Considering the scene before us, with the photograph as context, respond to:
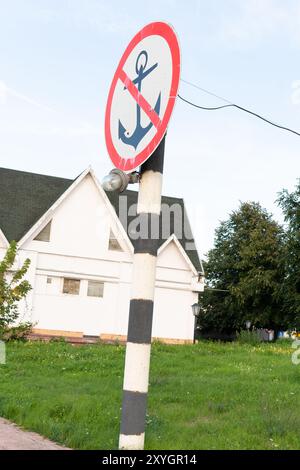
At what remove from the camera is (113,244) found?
30.7 meters

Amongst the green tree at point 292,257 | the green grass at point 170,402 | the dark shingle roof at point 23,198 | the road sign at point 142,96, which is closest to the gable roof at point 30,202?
the dark shingle roof at point 23,198

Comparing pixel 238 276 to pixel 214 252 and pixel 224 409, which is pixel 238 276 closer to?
pixel 214 252

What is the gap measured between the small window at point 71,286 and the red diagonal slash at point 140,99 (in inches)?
969

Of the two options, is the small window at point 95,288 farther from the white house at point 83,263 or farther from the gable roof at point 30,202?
the gable roof at point 30,202

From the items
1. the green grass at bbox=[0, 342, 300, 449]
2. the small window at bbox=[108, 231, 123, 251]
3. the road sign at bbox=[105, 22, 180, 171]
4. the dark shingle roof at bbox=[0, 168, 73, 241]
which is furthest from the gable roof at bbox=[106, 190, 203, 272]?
the road sign at bbox=[105, 22, 180, 171]

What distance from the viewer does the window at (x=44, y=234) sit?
2917cm

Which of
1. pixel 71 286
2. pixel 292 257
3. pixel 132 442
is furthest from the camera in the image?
pixel 292 257

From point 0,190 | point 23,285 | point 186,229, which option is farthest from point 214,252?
point 23,285

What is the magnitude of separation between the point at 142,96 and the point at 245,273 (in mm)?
47708

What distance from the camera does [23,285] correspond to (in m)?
15.0

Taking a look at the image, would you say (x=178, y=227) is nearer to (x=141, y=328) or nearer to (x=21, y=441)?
(x=21, y=441)

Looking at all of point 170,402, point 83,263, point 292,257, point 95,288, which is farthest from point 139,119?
point 292,257

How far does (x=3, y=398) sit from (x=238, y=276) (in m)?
45.2

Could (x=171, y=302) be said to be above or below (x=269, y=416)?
above
